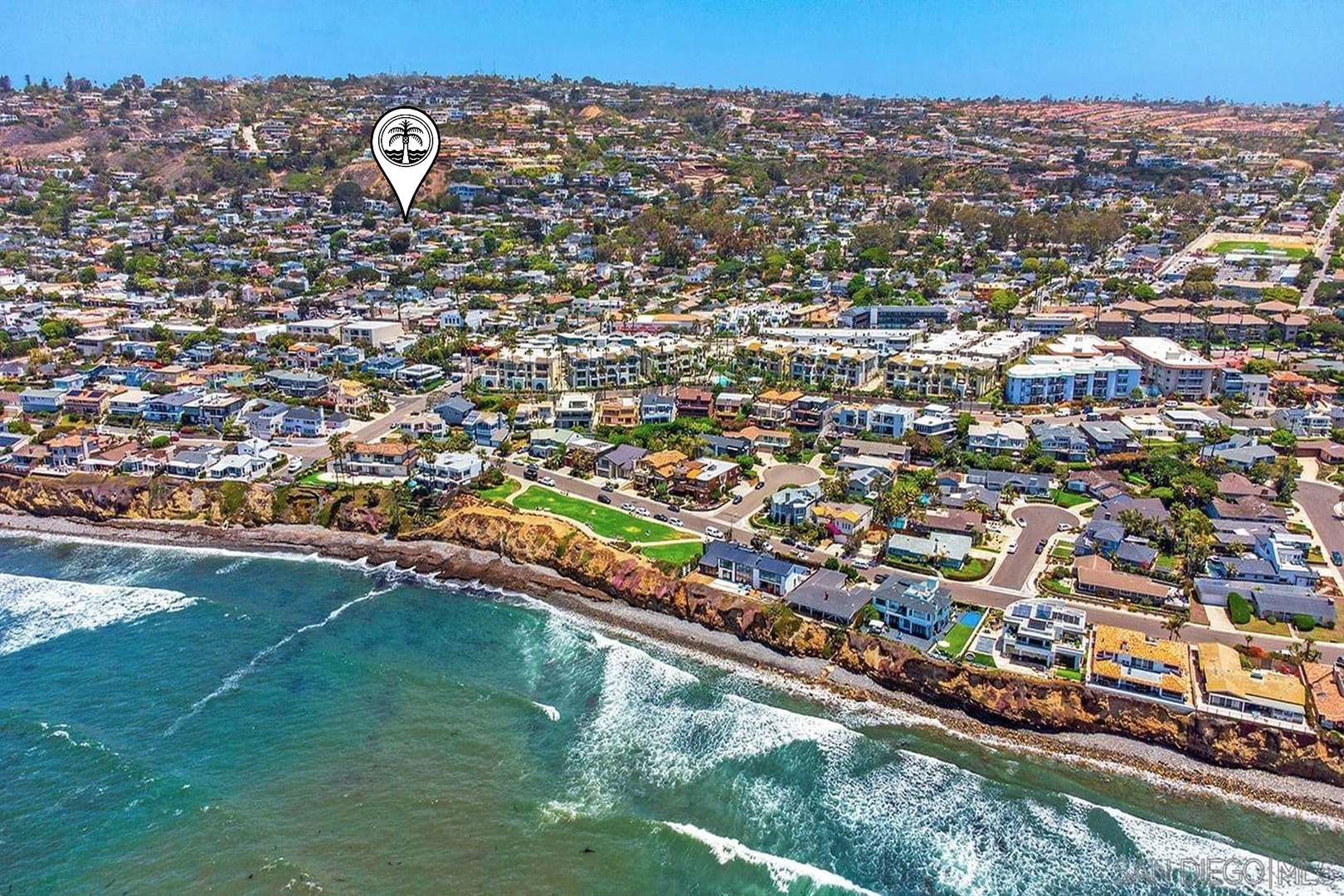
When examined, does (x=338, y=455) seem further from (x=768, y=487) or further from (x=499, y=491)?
(x=768, y=487)

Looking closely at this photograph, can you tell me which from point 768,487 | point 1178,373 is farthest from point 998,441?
point 1178,373

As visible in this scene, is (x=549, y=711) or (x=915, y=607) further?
(x=915, y=607)

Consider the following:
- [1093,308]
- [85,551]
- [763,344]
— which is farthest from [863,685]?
[1093,308]

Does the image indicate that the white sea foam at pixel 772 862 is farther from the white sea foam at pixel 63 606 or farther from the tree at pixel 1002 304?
→ the tree at pixel 1002 304

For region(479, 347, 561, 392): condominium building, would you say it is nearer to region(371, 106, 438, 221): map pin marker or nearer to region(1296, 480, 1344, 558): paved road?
region(371, 106, 438, 221): map pin marker

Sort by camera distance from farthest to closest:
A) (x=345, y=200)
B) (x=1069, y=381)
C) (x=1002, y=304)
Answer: (x=345, y=200), (x=1002, y=304), (x=1069, y=381)
